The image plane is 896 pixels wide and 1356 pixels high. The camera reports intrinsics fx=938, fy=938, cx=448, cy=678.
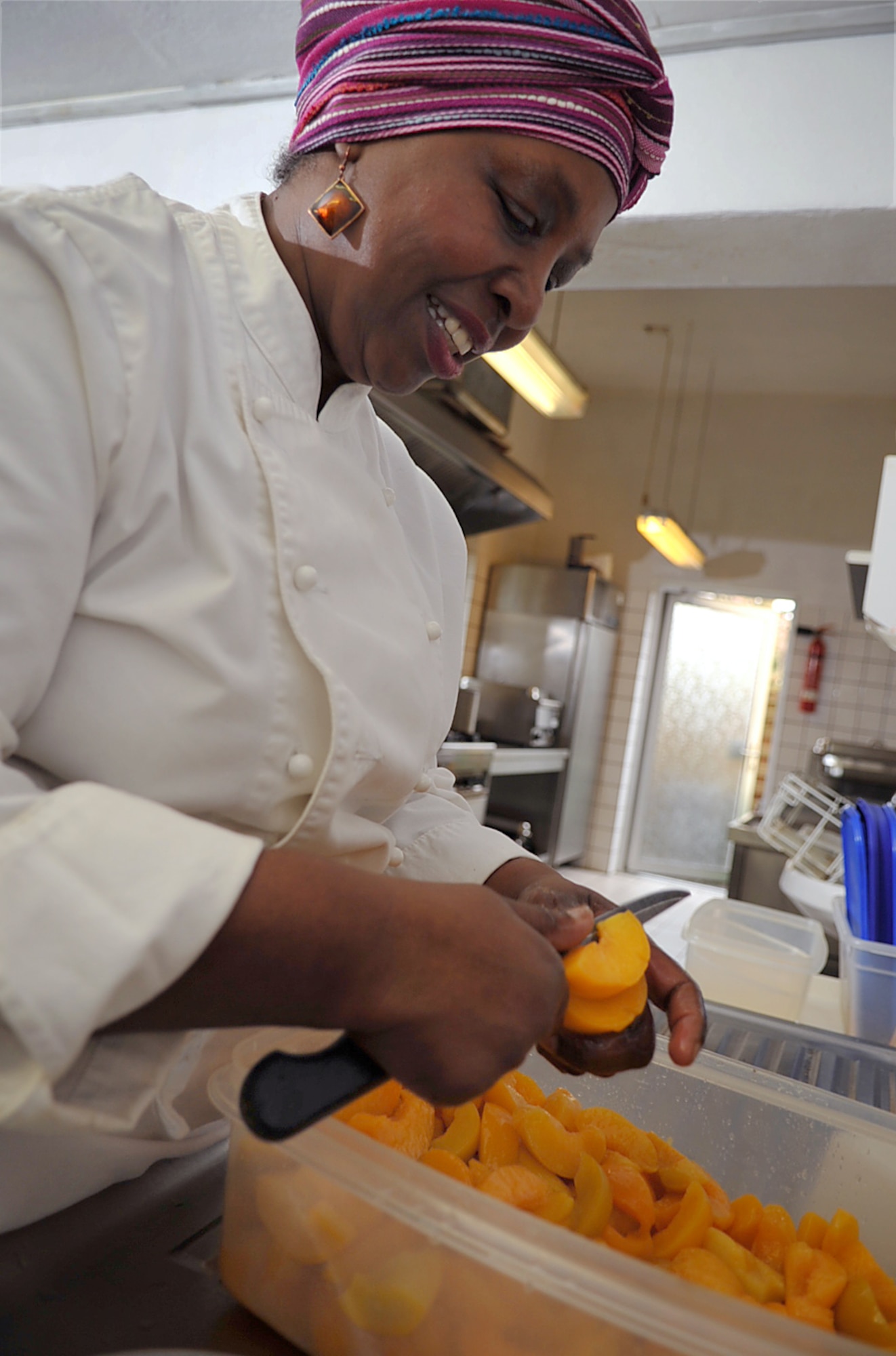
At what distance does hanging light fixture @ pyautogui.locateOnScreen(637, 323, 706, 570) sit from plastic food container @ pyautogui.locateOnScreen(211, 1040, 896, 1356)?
4380 mm

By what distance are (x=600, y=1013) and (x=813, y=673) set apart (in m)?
5.69

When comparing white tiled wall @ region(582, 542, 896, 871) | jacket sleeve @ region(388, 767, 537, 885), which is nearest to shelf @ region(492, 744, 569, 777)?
white tiled wall @ region(582, 542, 896, 871)

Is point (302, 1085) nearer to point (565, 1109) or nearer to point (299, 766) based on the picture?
point (299, 766)

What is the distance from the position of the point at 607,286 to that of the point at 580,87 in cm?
209

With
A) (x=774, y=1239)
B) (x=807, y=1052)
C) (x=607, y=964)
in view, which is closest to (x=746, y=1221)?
(x=774, y=1239)

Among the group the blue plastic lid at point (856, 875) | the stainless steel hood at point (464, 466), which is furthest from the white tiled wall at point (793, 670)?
the blue plastic lid at point (856, 875)

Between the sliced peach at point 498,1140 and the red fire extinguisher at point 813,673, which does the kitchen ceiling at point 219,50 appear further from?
the sliced peach at point 498,1140

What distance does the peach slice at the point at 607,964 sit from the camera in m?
0.55

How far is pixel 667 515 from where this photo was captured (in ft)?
15.4

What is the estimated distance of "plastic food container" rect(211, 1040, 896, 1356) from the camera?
0.46 m

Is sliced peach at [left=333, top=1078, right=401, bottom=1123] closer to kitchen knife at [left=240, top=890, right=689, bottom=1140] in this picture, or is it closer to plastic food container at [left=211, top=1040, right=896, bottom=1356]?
plastic food container at [left=211, top=1040, right=896, bottom=1356]

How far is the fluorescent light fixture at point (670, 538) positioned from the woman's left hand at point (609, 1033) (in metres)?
4.04

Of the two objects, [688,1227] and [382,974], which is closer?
[382,974]

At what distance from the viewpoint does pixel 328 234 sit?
70 cm
